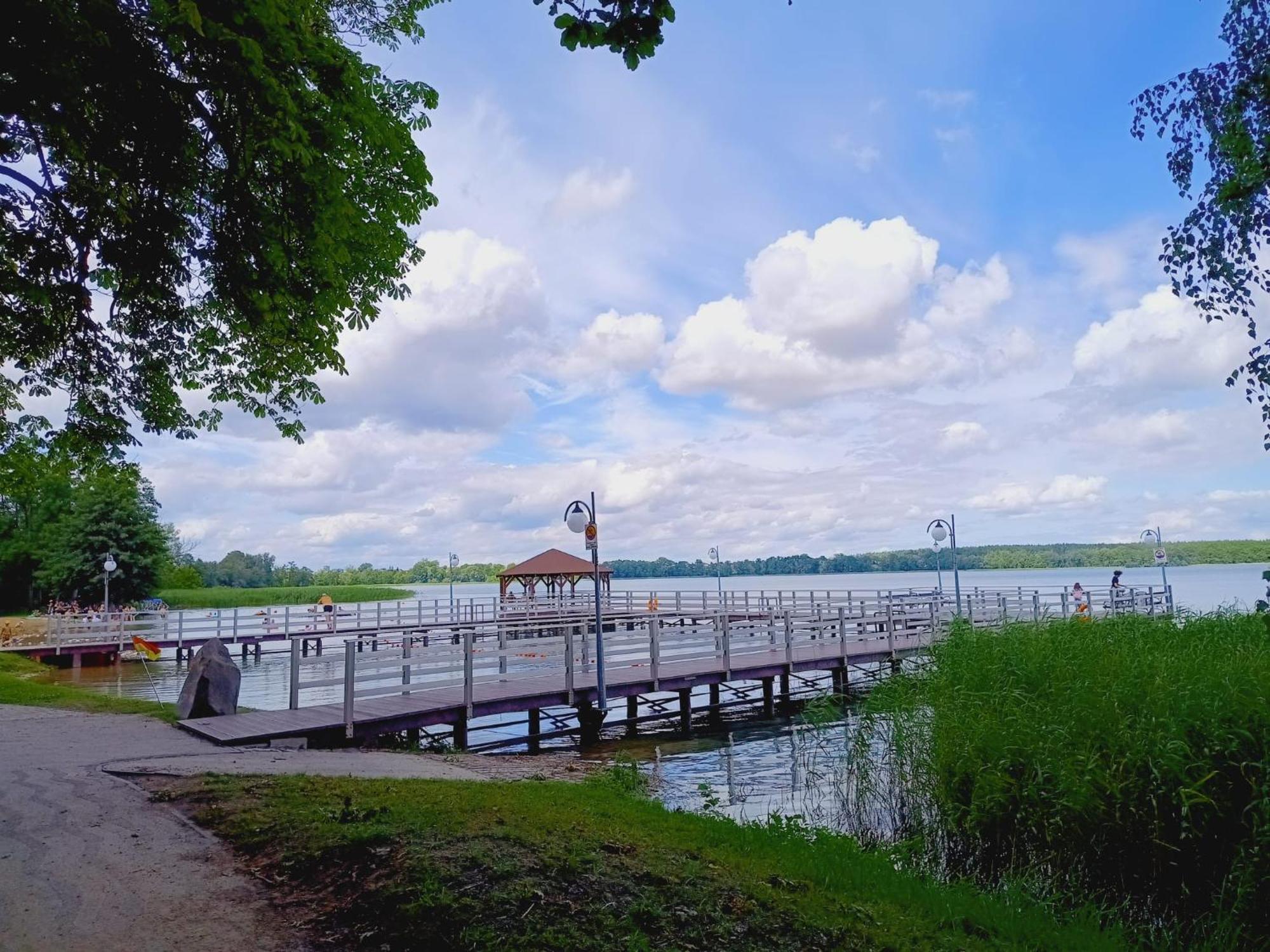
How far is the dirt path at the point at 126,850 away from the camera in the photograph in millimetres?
4711

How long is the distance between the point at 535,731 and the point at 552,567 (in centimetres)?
2442

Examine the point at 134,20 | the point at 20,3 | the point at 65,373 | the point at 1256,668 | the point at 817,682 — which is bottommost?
the point at 817,682

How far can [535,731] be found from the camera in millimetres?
16125

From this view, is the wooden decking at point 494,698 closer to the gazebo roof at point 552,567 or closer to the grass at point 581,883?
the grass at point 581,883

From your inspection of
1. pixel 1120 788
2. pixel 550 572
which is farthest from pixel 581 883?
pixel 550 572

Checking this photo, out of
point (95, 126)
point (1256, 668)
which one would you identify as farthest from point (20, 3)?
point (1256, 668)

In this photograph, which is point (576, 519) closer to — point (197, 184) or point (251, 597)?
point (197, 184)

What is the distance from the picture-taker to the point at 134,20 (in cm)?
636

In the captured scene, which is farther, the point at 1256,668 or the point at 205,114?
the point at 1256,668

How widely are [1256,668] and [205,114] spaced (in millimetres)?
9328

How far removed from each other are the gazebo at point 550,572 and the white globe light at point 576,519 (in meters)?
23.1

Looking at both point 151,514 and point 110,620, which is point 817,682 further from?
point 151,514

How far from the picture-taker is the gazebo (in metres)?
40.0

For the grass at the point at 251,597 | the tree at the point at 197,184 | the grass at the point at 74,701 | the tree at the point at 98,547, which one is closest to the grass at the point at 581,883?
the tree at the point at 197,184
